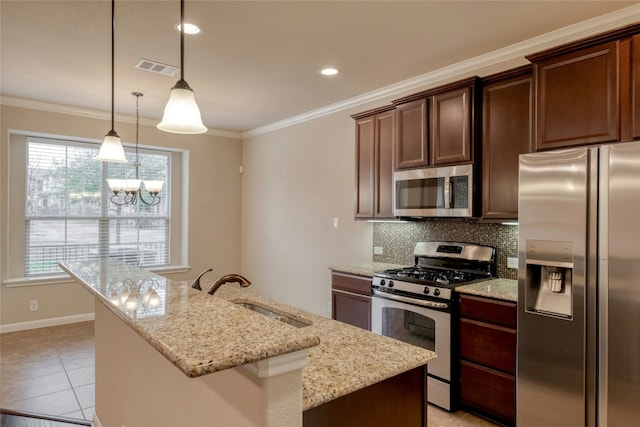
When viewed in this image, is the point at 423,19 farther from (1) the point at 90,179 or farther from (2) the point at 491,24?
(1) the point at 90,179

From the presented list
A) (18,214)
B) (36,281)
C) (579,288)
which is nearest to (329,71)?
(579,288)

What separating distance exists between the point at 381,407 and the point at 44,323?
16.5ft

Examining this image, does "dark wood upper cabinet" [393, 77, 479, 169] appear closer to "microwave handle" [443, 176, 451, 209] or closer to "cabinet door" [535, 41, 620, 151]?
"microwave handle" [443, 176, 451, 209]

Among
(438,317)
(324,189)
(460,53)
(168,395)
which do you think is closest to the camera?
(168,395)

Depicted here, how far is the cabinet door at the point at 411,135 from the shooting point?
3.24 metres

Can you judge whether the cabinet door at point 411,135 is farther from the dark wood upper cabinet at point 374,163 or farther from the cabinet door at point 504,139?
the cabinet door at point 504,139

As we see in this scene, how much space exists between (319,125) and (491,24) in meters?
2.43

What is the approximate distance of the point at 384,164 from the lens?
11.9 feet

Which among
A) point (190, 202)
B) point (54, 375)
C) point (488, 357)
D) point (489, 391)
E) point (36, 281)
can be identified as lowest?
point (54, 375)

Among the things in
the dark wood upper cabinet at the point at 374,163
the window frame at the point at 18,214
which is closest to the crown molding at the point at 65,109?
the window frame at the point at 18,214

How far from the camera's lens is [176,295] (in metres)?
1.36

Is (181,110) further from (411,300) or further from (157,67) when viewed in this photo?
(411,300)

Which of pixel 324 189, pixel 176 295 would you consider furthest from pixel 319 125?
pixel 176 295

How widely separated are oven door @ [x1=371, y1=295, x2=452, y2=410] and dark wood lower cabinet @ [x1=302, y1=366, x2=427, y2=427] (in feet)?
4.80
